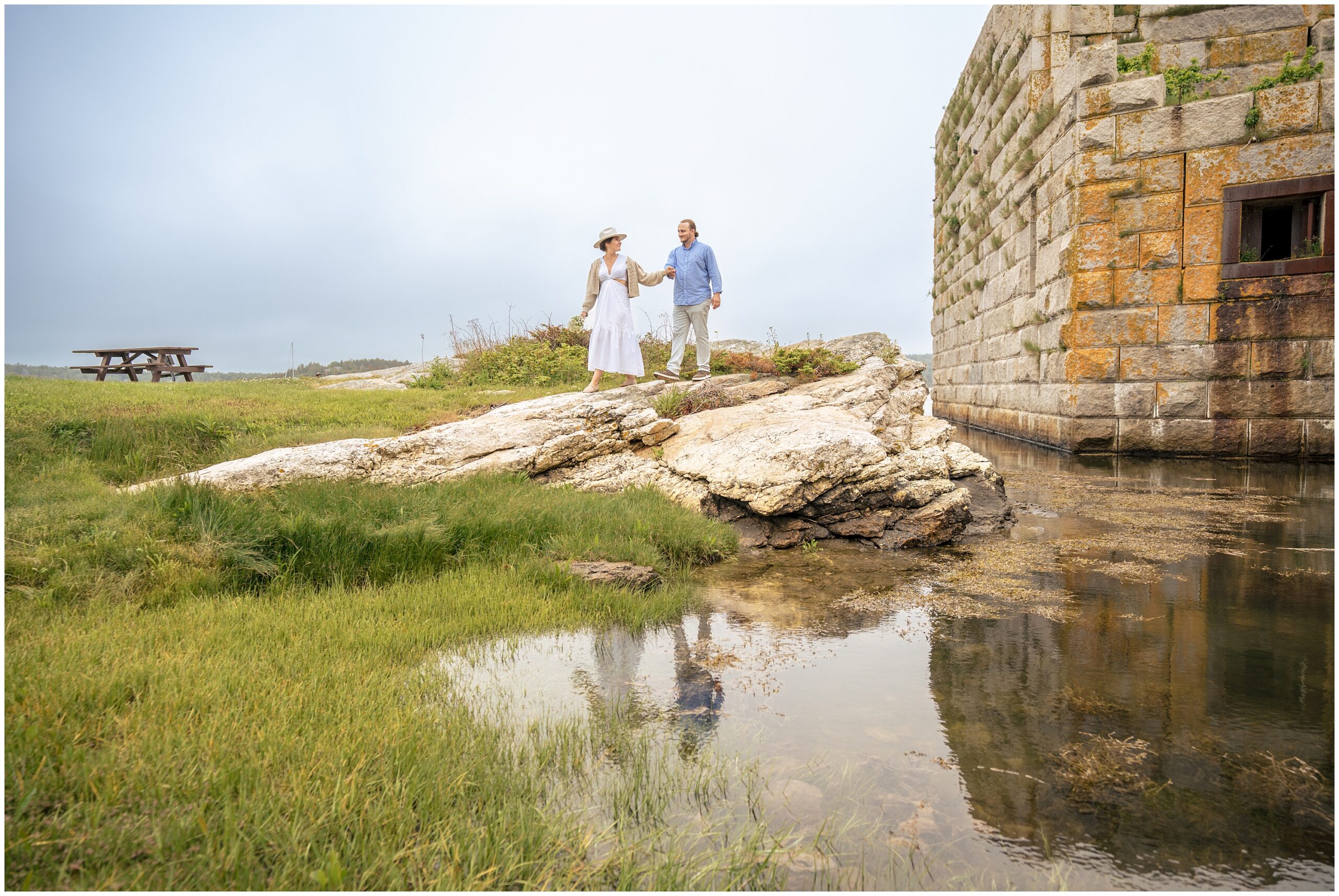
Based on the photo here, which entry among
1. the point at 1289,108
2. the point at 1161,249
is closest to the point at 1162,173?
the point at 1161,249

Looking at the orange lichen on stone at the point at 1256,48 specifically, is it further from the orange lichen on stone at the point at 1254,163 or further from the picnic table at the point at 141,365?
the picnic table at the point at 141,365

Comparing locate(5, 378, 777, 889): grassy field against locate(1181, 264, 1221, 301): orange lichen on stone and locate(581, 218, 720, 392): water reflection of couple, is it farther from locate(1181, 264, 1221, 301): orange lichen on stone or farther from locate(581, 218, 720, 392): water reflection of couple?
locate(1181, 264, 1221, 301): orange lichen on stone

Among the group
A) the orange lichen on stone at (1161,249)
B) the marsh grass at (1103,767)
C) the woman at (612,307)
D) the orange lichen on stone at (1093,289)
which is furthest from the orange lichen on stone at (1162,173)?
the marsh grass at (1103,767)

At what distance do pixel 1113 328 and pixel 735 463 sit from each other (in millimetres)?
7157

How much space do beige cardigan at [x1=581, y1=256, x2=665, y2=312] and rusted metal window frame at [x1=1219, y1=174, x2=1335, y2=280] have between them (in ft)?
25.1

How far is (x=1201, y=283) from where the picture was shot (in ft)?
32.7

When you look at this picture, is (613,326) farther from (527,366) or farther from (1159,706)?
(1159,706)

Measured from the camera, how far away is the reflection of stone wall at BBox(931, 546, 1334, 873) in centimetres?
215

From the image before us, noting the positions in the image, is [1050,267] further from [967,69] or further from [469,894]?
[469,894]

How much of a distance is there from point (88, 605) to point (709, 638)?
311cm

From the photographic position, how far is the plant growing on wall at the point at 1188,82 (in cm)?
1005

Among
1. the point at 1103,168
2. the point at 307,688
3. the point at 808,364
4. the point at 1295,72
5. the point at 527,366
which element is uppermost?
the point at 1295,72

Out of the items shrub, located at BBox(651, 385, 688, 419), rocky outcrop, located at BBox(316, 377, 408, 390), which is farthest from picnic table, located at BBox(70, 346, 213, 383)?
shrub, located at BBox(651, 385, 688, 419)

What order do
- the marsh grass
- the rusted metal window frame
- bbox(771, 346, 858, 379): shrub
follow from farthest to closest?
1. bbox(771, 346, 858, 379): shrub
2. the rusted metal window frame
3. the marsh grass
